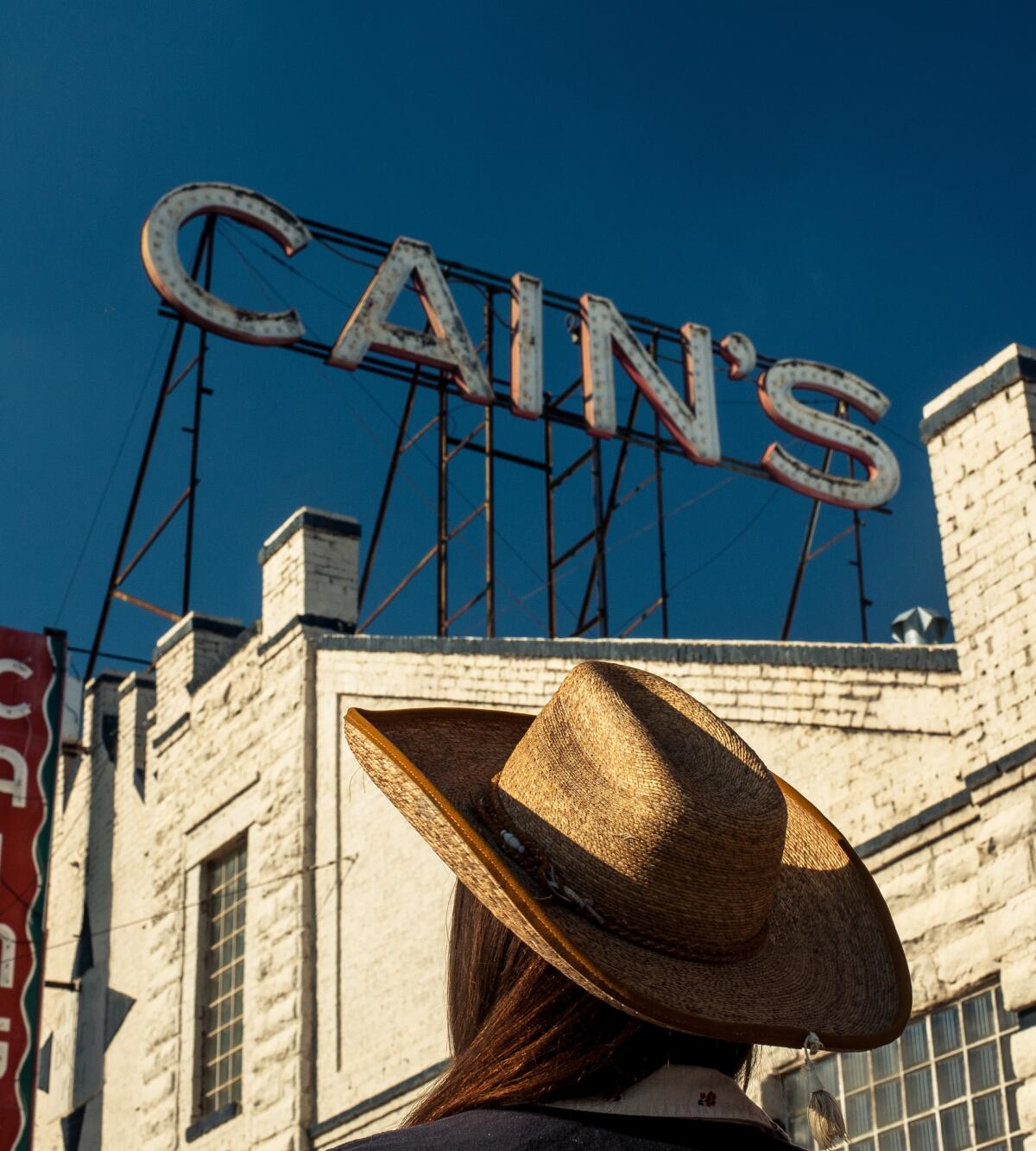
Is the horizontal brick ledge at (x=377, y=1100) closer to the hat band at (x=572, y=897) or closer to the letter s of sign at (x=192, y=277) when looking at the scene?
the letter s of sign at (x=192, y=277)

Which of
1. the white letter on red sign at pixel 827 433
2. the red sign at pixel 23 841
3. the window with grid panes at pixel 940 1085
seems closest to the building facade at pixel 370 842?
the window with grid panes at pixel 940 1085

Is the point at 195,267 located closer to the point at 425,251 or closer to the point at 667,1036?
the point at 425,251

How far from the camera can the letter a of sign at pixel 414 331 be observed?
21297mm

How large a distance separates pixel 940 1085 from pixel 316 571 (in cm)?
890

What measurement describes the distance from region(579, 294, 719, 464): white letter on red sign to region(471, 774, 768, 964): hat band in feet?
69.1

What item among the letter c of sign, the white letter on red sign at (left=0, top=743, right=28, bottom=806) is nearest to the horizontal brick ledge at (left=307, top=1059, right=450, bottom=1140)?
the white letter on red sign at (left=0, top=743, right=28, bottom=806)

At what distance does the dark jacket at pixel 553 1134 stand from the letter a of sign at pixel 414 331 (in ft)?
64.3

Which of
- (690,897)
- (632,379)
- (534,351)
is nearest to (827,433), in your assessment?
(632,379)

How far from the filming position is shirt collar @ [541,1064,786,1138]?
2.00 meters

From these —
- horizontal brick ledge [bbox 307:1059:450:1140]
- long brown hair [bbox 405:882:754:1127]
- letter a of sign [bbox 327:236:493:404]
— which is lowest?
long brown hair [bbox 405:882:754:1127]

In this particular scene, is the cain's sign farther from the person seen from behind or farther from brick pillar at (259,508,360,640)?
the person seen from behind

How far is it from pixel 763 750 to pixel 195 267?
12992mm

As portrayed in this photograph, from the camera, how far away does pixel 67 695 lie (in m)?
20.7

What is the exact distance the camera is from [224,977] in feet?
56.0
